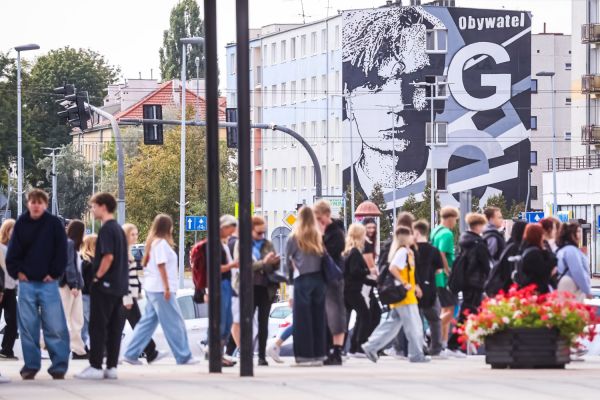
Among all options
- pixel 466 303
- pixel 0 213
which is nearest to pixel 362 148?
pixel 0 213

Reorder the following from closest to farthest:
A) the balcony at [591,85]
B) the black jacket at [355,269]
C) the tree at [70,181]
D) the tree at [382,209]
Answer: the black jacket at [355,269], the balcony at [591,85], the tree at [382,209], the tree at [70,181]

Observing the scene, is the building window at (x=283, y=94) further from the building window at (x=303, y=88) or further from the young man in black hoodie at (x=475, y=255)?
the young man in black hoodie at (x=475, y=255)

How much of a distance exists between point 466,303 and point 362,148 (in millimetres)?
101413

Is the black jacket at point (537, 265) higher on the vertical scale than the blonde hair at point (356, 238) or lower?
lower

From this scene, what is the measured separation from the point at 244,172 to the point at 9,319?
627 centimetres

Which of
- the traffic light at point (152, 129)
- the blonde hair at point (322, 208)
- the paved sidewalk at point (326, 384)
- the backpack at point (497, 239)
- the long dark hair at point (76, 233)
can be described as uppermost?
the traffic light at point (152, 129)

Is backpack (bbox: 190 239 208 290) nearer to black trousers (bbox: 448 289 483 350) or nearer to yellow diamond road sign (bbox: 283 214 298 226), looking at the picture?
→ black trousers (bbox: 448 289 483 350)

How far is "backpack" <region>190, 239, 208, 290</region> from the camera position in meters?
20.9

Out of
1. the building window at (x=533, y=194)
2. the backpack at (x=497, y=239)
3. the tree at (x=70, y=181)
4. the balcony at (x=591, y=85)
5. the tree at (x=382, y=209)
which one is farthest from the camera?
the tree at (x=70, y=181)

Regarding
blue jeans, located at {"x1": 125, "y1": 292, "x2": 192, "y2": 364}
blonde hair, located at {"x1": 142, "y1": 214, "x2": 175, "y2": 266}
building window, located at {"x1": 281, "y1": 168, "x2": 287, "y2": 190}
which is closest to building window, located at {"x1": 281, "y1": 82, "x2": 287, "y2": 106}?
building window, located at {"x1": 281, "y1": 168, "x2": 287, "y2": 190}

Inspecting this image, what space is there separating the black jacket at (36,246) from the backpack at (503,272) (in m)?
6.46

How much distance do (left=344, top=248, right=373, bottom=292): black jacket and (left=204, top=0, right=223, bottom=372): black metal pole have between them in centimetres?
437

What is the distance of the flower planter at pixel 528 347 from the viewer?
19719 millimetres

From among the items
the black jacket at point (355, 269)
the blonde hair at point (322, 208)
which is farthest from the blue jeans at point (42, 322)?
the black jacket at point (355, 269)
